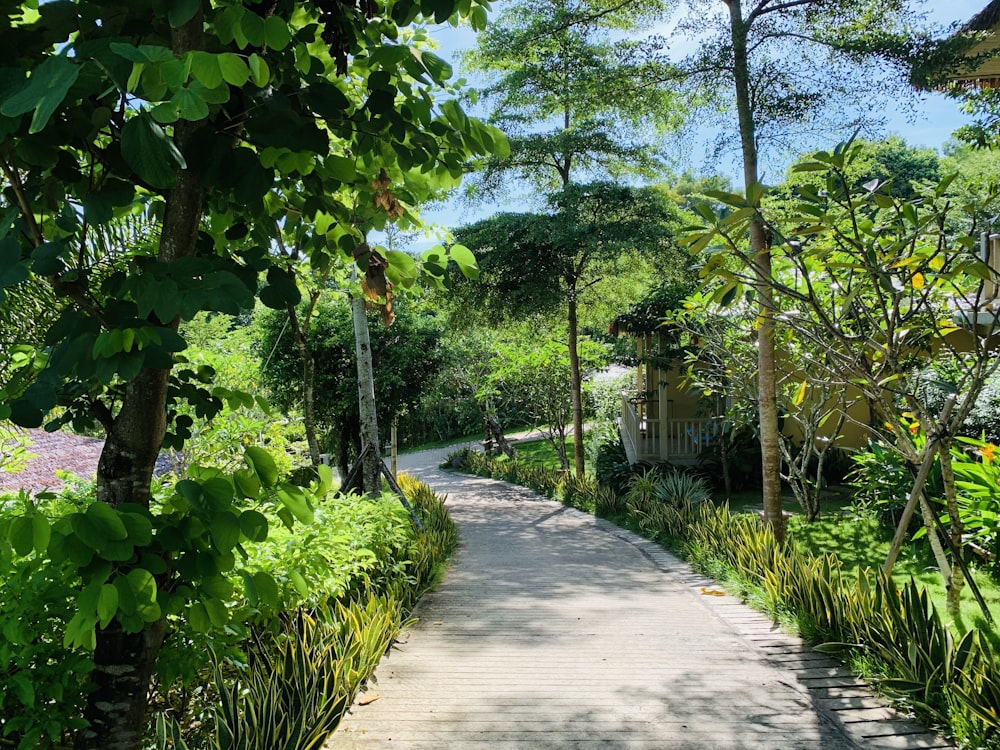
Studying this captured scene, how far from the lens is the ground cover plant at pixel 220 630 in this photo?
5.48ft

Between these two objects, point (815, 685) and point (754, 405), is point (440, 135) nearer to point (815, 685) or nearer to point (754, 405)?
point (815, 685)

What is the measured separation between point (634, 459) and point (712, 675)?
11.0 m

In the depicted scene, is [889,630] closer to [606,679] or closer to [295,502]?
[606,679]

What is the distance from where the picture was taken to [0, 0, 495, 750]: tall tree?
1.34 metres

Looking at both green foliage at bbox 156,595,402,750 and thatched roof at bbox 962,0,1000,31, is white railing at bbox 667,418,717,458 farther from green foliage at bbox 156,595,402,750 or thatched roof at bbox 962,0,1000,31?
green foliage at bbox 156,595,402,750

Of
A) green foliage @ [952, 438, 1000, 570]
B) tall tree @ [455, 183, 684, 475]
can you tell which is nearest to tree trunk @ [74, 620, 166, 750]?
green foliage @ [952, 438, 1000, 570]

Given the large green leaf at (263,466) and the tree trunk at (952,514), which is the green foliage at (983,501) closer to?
the tree trunk at (952,514)

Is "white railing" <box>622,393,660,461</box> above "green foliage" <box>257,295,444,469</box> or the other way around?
the other way around

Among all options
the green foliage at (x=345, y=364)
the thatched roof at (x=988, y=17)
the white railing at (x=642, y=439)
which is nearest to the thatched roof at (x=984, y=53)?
the thatched roof at (x=988, y=17)

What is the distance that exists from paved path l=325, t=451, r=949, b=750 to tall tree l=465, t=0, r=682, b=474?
4726 mm

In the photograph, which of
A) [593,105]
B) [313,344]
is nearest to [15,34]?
[593,105]

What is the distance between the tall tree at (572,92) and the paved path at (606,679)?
473 centimetres

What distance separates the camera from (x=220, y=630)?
11.0 feet

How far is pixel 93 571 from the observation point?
1583 mm
